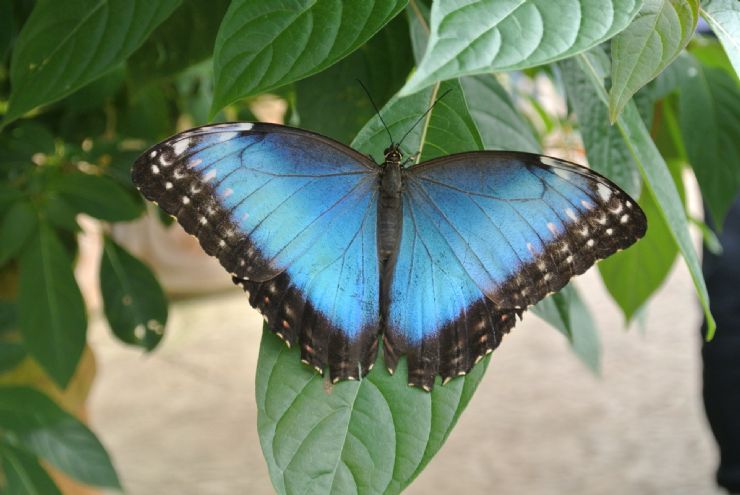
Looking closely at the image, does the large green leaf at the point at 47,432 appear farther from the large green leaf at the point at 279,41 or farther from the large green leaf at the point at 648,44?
the large green leaf at the point at 648,44

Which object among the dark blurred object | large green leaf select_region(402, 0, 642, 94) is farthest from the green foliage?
the dark blurred object

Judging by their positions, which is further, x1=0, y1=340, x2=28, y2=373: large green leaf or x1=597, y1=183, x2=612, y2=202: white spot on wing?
x1=0, y1=340, x2=28, y2=373: large green leaf

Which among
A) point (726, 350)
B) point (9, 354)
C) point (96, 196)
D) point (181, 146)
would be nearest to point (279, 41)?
point (181, 146)

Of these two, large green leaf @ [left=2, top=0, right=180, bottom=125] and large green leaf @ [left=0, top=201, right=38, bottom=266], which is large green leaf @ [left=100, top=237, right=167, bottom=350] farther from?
large green leaf @ [left=2, top=0, right=180, bottom=125]

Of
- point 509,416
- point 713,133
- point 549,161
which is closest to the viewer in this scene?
point 549,161

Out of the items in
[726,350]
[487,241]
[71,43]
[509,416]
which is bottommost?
[509,416]

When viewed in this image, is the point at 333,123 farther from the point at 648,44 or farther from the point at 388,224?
the point at 648,44

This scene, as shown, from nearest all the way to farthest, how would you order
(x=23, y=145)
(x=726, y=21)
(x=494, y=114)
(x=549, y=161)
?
(x=726, y=21) < (x=549, y=161) < (x=494, y=114) < (x=23, y=145)
